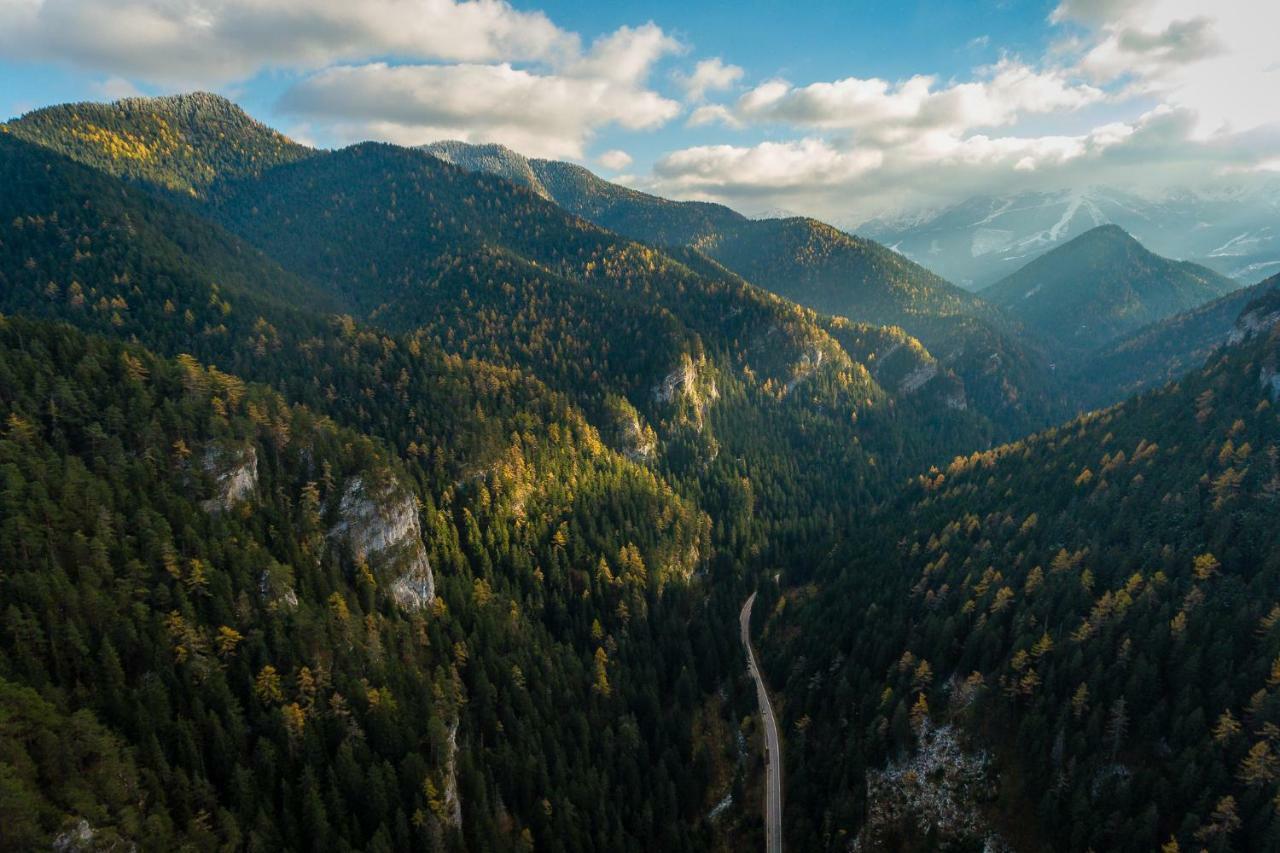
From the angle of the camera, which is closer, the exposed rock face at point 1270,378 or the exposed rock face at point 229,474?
the exposed rock face at point 229,474

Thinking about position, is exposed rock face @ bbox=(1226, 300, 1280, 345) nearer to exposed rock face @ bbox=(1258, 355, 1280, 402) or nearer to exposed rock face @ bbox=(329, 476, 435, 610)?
exposed rock face @ bbox=(1258, 355, 1280, 402)

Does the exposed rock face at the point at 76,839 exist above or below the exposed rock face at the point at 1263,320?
below

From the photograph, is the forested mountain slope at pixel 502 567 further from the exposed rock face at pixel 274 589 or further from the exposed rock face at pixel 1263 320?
the exposed rock face at pixel 1263 320

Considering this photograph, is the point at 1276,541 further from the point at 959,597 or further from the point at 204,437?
the point at 204,437

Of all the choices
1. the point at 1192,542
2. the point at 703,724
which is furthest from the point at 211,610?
the point at 1192,542

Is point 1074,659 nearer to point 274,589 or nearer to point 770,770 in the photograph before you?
point 770,770

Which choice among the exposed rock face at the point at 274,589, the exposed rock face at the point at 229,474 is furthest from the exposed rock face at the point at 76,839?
the exposed rock face at the point at 229,474
